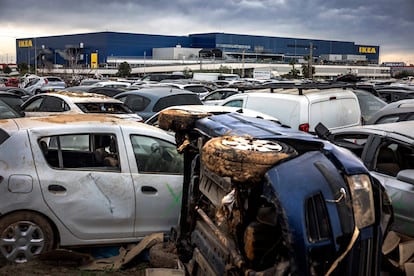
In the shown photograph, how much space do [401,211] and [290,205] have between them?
304 cm

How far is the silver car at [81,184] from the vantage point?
17.7ft

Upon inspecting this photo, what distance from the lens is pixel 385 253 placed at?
3.55 m

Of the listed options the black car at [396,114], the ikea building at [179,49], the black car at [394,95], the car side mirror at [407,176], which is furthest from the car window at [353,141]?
the ikea building at [179,49]

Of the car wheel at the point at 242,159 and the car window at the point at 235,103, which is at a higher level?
the car wheel at the point at 242,159

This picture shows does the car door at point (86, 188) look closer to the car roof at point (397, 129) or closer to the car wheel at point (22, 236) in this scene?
the car wheel at point (22, 236)

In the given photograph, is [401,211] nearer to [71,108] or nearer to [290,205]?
[290,205]

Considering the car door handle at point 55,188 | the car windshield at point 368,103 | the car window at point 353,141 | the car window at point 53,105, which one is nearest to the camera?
the car door handle at point 55,188

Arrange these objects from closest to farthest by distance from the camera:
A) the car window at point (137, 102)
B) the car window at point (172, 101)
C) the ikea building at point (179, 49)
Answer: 1. the car window at point (172, 101)
2. the car window at point (137, 102)
3. the ikea building at point (179, 49)

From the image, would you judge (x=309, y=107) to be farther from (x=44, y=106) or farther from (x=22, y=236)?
(x=44, y=106)

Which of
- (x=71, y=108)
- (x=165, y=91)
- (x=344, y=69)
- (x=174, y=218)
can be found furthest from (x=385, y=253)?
(x=344, y=69)

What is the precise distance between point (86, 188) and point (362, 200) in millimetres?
3567

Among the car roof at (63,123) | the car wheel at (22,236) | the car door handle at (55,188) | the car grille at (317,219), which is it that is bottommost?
the car wheel at (22,236)

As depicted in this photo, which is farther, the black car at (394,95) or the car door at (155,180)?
the black car at (394,95)

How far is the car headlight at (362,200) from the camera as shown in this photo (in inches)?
105
